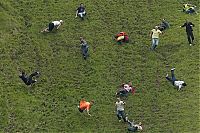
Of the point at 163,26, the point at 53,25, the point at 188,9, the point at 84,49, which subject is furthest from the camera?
the point at 188,9

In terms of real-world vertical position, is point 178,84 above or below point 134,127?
above

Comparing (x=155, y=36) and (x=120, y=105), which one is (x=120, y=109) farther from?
(x=155, y=36)

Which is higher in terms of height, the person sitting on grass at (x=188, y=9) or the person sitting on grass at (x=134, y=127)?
the person sitting on grass at (x=188, y=9)

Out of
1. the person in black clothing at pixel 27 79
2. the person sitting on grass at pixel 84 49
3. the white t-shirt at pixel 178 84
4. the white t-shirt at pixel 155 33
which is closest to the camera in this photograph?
the white t-shirt at pixel 178 84

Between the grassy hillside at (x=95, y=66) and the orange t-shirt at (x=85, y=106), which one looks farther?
the orange t-shirt at (x=85, y=106)

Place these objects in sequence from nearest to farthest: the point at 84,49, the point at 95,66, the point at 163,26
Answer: the point at 95,66
the point at 84,49
the point at 163,26

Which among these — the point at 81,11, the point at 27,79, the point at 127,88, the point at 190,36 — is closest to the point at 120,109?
the point at 127,88

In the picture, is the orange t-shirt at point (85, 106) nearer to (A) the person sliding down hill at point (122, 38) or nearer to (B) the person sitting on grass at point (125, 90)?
(B) the person sitting on grass at point (125, 90)

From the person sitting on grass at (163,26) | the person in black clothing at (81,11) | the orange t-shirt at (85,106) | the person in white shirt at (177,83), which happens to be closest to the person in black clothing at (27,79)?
the orange t-shirt at (85,106)
